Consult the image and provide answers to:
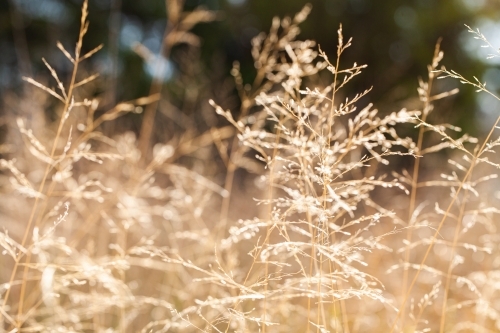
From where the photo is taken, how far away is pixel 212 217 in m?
3.26

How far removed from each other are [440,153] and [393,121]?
268 inches

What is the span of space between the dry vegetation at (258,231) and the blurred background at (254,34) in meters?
3.13

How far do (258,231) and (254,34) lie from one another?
6.60 meters

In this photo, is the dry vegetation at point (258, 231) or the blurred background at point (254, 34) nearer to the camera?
the dry vegetation at point (258, 231)

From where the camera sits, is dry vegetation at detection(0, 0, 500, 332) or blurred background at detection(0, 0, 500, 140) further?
blurred background at detection(0, 0, 500, 140)

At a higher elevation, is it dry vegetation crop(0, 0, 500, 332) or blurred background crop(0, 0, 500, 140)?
blurred background crop(0, 0, 500, 140)

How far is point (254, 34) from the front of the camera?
739cm

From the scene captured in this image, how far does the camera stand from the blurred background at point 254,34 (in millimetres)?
6785

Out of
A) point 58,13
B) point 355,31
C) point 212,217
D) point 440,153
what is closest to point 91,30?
point 58,13

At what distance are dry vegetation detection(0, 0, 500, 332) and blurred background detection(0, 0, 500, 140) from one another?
3.13 meters

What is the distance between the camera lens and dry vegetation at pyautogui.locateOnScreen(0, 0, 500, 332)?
3.11ft

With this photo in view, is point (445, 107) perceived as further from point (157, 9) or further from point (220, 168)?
point (157, 9)

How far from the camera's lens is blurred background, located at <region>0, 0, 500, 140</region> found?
6.79 m

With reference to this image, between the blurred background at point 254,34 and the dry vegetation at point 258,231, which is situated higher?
the blurred background at point 254,34
